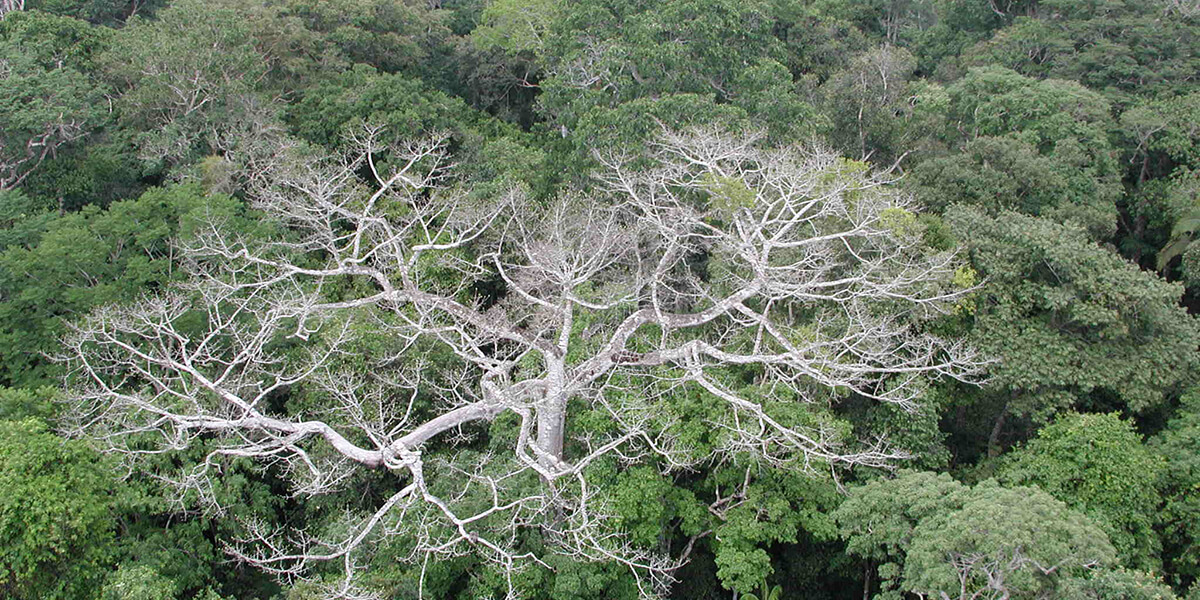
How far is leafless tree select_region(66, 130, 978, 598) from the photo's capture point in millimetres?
11750

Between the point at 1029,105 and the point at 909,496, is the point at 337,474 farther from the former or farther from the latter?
the point at 1029,105

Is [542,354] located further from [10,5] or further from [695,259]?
[10,5]

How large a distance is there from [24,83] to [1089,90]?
2496 cm

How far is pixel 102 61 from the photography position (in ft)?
65.6

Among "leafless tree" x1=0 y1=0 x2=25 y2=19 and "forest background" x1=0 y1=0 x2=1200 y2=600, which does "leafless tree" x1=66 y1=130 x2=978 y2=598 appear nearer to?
"forest background" x1=0 y1=0 x2=1200 y2=600

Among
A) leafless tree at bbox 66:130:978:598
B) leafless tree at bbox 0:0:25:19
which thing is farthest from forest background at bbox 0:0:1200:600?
leafless tree at bbox 0:0:25:19

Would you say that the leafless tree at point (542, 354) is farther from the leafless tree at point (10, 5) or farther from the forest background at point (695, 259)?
the leafless tree at point (10, 5)

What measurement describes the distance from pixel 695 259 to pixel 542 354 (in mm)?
6300

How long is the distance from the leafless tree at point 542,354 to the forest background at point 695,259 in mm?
314

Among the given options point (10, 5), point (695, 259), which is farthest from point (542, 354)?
point (10, 5)

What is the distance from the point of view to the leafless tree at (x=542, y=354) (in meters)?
11.8

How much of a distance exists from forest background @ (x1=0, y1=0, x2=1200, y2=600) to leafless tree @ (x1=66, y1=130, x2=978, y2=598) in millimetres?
314

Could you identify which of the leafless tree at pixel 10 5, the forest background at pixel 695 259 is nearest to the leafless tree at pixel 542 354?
the forest background at pixel 695 259

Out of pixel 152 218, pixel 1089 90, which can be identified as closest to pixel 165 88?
pixel 152 218
